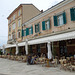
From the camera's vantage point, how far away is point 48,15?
48.7 feet

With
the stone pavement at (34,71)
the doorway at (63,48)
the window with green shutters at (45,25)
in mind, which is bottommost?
the stone pavement at (34,71)

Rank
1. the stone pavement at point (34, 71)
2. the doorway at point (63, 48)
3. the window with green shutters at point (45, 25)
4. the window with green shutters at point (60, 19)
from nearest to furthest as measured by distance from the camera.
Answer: the stone pavement at point (34, 71) → the window with green shutters at point (60, 19) → the doorway at point (63, 48) → the window with green shutters at point (45, 25)

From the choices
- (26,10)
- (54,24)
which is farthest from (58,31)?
(26,10)

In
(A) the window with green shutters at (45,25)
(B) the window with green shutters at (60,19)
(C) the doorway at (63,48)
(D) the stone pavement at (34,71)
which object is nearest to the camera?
(D) the stone pavement at (34,71)

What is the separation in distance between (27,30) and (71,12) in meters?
10.2

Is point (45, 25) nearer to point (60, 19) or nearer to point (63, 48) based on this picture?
point (60, 19)

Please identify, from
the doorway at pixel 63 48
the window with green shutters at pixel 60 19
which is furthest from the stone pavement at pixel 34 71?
the window with green shutters at pixel 60 19

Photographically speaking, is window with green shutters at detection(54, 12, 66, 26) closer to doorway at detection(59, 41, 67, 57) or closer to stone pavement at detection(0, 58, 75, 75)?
doorway at detection(59, 41, 67, 57)

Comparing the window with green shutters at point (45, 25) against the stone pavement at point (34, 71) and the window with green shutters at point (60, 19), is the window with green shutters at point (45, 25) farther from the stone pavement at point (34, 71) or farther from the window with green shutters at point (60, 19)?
the stone pavement at point (34, 71)

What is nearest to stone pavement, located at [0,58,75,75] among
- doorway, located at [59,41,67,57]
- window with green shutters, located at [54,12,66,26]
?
doorway, located at [59,41,67,57]

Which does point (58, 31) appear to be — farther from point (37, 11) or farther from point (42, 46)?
point (37, 11)

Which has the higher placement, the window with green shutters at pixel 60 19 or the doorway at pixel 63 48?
the window with green shutters at pixel 60 19

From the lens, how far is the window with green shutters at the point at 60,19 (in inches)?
477

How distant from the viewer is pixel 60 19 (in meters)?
13.0
